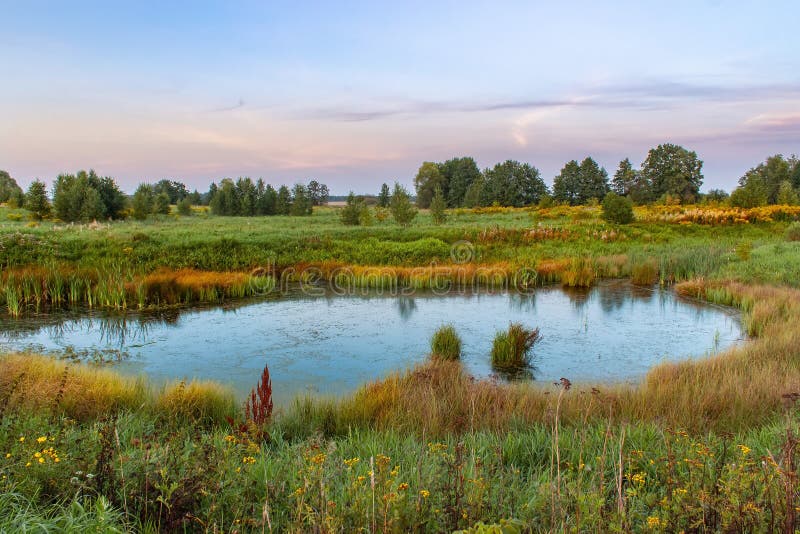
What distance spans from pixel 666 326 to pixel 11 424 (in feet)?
34.6

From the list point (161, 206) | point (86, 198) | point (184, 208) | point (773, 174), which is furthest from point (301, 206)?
point (773, 174)

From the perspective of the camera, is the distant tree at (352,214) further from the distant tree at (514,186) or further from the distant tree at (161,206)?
the distant tree at (514,186)

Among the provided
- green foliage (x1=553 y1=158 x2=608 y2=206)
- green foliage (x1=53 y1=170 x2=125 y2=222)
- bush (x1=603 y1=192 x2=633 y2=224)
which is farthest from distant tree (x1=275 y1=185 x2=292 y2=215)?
bush (x1=603 y1=192 x2=633 y2=224)

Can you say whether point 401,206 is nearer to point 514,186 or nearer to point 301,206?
point 301,206

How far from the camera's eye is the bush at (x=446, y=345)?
26.9 feet

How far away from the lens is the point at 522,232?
80.8 ft

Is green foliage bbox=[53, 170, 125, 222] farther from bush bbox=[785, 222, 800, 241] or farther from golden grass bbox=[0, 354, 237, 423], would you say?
bush bbox=[785, 222, 800, 241]

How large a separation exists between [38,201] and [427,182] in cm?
4972

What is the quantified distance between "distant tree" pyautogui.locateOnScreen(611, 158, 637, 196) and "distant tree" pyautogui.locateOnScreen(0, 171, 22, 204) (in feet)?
188

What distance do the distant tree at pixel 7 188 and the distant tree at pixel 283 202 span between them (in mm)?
21032

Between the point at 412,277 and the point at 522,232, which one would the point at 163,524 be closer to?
the point at 412,277

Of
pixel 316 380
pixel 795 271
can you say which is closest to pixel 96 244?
pixel 316 380

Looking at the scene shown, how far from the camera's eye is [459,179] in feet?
228

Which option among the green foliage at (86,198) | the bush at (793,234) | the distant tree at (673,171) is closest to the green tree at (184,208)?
the green foliage at (86,198)
